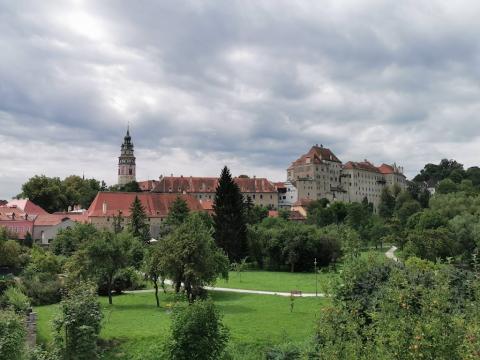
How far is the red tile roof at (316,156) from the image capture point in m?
133

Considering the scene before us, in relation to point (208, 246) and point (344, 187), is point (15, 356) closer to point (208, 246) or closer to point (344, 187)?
point (208, 246)

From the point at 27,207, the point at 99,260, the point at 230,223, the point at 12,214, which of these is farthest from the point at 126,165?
the point at 99,260

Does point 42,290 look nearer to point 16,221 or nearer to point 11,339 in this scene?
point 11,339

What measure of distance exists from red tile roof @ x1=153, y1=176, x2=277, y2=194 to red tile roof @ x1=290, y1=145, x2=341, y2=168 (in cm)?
1393

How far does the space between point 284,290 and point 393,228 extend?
39967 millimetres

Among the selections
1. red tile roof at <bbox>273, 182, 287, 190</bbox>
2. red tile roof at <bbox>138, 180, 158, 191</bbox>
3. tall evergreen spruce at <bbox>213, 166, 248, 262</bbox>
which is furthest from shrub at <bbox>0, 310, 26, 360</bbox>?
red tile roof at <bbox>273, 182, 287, 190</bbox>

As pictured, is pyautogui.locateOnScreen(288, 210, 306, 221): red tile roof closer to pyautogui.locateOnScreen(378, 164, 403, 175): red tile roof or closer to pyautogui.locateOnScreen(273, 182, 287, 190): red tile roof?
pyautogui.locateOnScreen(273, 182, 287, 190): red tile roof

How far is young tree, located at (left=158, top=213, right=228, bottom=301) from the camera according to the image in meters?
30.7

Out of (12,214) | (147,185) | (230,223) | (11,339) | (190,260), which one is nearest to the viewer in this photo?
(11,339)

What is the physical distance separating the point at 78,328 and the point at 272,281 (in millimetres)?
28232

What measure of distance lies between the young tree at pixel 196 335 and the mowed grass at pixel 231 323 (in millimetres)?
2963

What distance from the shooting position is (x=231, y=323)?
24938mm

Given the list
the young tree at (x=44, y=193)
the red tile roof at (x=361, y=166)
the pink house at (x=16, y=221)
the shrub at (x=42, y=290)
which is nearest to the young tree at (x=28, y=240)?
the pink house at (x=16, y=221)

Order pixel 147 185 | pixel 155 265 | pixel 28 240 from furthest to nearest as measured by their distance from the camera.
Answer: pixel 147 185
pixel 28 240
pixel 155 265
